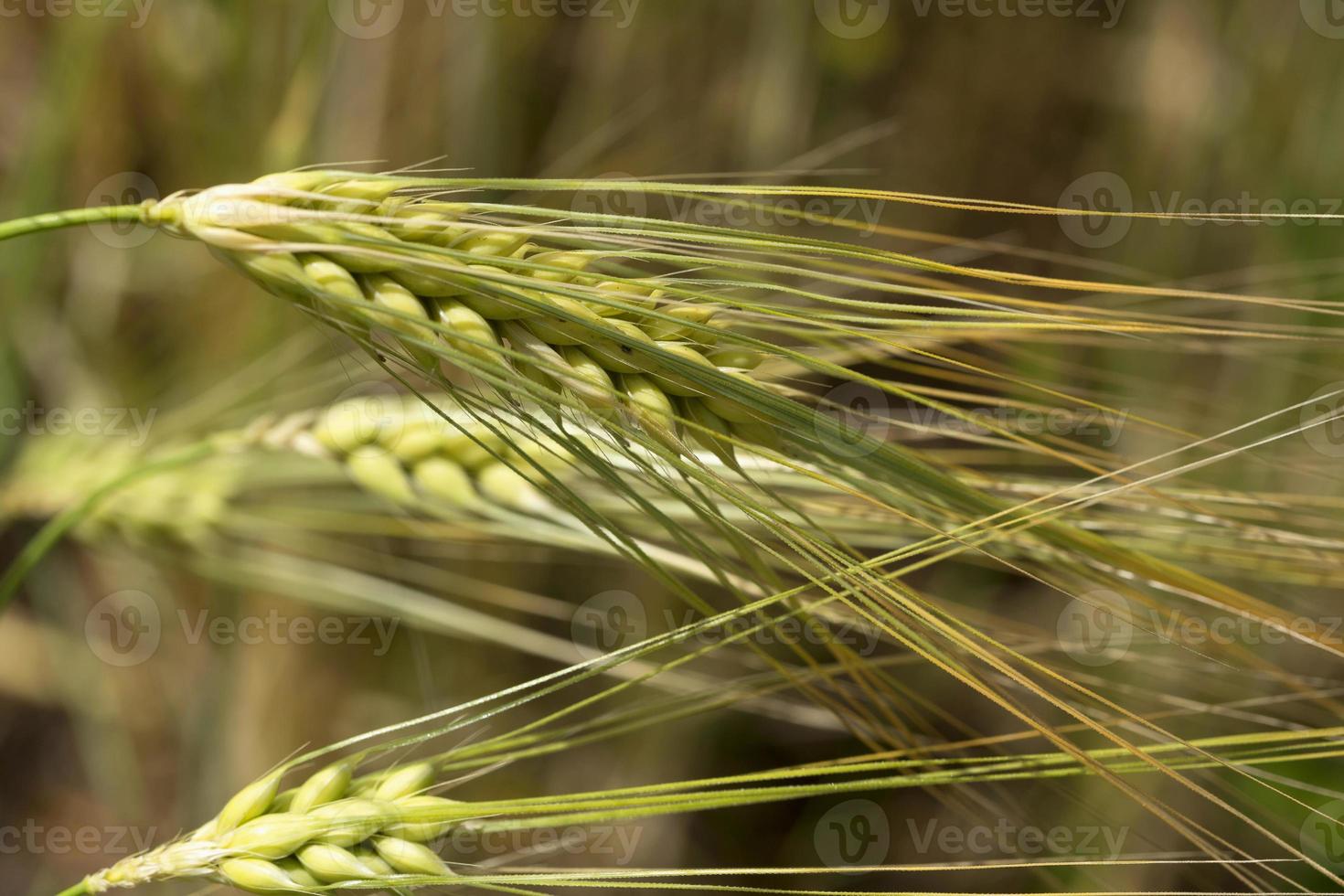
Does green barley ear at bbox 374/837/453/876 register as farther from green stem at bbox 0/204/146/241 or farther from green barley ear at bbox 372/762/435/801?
green stem at bbox 0/204/146/241

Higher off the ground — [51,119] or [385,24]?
[385,24]

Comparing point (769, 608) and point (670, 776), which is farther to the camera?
point (670, 776)

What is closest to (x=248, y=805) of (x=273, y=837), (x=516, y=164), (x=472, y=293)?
(x=273, y=837)

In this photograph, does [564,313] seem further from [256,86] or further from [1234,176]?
[1234,176]

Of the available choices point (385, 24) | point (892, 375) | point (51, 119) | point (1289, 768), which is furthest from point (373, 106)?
point (1289, 768)

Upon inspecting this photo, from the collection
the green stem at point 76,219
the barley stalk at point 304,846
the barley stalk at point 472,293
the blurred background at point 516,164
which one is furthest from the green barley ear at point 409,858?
the blurred background at point 516,164

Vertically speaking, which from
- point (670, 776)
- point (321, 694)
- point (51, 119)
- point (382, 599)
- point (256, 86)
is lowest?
point (670, 776)

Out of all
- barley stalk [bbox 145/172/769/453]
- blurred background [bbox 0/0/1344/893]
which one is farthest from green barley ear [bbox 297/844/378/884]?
blurred background [bbox 0/0/1344/893]
